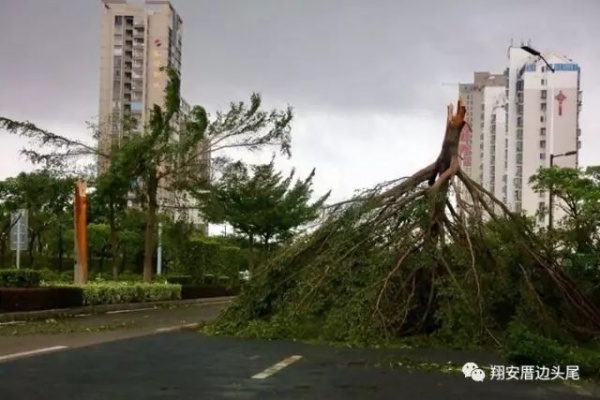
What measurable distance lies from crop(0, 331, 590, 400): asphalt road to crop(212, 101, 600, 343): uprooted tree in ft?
5.09

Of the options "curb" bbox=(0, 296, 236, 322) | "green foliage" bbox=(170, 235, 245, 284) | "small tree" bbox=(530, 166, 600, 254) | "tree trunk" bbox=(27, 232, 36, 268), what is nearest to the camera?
"curb" bbox=(0, 296, 236, 322)

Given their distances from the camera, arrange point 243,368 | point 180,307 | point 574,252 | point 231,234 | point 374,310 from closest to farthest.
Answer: point 243,368
point 374,310
point 574,252
point 180,307
point 231,234

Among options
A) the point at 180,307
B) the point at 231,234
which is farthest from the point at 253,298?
the point at 231,234

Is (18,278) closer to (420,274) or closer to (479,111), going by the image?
(420,274)

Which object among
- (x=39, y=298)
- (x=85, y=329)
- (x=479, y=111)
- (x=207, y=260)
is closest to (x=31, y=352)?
(x=85, y=329)

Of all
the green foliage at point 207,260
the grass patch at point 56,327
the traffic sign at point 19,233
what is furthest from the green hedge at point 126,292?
the green foliage at point 207,260

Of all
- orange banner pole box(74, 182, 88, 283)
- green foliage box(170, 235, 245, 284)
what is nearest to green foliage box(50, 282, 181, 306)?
orange banner pole box(74, 182, 88, 283)

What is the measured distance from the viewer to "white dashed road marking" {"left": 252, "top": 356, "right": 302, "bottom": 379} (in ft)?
29.5

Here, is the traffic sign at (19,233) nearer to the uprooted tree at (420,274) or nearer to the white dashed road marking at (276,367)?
the uprooted tree at (420,274)

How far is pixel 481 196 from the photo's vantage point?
14664mm

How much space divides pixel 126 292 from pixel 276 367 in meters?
15.3

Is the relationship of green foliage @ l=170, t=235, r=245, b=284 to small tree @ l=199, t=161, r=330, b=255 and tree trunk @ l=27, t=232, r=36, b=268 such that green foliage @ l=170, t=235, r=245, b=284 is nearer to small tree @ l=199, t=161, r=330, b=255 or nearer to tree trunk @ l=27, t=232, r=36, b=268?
small tree @ l=199, t=161, r=330, b=255

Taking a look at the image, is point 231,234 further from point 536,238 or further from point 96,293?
point 536,238

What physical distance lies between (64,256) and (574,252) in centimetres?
3564
